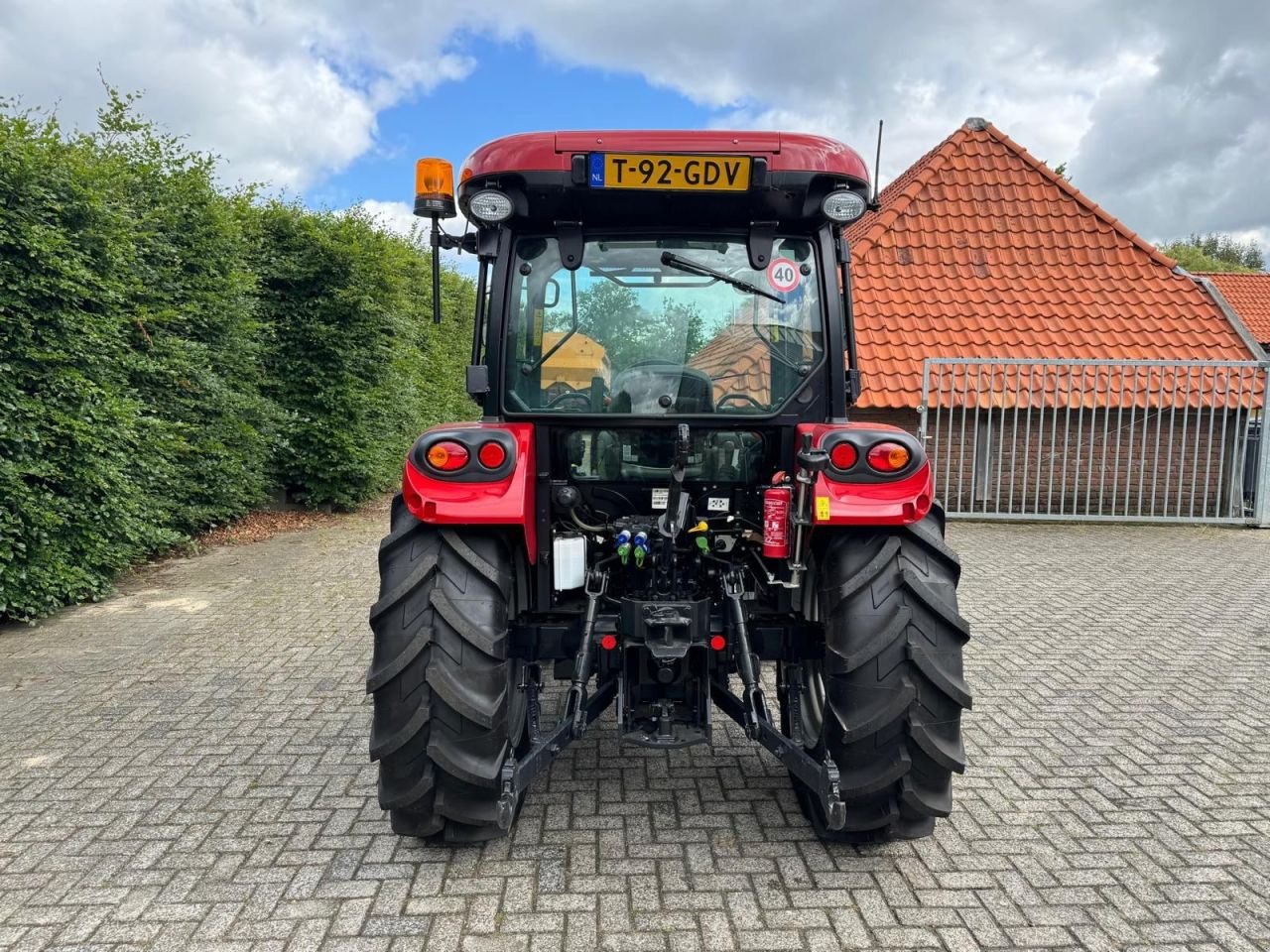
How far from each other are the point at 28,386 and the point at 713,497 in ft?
15.3

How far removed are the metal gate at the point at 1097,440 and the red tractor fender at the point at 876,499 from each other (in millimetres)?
6990

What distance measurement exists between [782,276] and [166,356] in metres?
5.86

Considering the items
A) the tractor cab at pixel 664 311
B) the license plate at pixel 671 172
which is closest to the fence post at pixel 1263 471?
the tractor cab at pixel 664 311

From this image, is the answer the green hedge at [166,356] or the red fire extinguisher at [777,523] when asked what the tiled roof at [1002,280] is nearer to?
the green hedge at [166,356]

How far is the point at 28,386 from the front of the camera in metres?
5.32

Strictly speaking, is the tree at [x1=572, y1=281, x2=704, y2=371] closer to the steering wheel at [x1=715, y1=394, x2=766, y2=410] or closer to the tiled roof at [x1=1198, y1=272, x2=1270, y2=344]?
the steering wheel at [x1=715, y1=394, x2=766, y2=410]

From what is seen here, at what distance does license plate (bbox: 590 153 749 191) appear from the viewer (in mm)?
2742

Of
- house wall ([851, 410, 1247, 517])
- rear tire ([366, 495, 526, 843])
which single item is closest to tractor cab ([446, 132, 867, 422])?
rear tire ([366, 495, 526, 843])

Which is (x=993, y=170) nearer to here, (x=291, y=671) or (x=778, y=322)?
(x=778, y=322)

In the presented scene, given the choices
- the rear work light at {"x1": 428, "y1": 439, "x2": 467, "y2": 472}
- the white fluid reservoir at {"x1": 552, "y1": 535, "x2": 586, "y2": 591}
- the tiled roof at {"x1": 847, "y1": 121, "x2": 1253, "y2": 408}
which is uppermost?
the tiled roof at {"x1": 847, "y1": 121, "x2": 1253, "y2": 408}

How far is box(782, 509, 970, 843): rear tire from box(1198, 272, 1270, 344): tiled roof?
20505mm

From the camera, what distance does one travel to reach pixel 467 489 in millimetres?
2727

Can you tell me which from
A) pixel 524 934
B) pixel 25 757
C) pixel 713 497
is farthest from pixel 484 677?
pixel 25 757

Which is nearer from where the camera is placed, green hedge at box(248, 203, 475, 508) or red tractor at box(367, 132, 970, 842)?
red tractor at box(367, 132, 970, 842)
